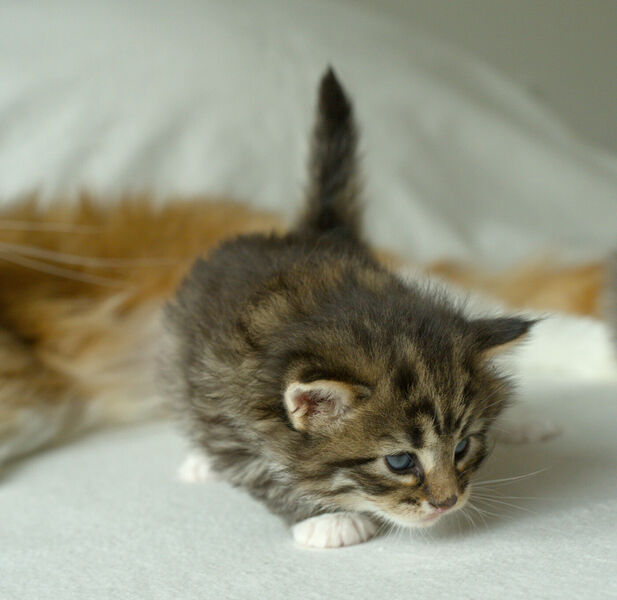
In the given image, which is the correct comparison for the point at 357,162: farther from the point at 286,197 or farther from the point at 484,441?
the point at 286,197

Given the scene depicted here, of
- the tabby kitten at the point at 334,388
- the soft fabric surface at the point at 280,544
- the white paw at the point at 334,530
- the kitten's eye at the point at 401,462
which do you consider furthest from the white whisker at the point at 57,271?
the kitten's eye at the point at 401,462

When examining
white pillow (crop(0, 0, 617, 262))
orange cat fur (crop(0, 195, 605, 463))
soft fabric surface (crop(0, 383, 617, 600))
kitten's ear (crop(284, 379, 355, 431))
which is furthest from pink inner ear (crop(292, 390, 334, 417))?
white pillow (crop(0, 0, 617, 262))

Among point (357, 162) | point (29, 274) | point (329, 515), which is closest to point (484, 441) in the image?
point (329, 515)

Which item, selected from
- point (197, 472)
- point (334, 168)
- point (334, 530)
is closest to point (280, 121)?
point (334, 168)

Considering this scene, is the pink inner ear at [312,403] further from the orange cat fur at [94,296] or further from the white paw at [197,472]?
the orange cat fur at [94,296]

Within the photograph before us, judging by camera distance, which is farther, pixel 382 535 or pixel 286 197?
pixel 286 197

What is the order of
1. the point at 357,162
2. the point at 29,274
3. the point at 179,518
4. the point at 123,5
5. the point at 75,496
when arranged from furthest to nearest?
Answer: the point at 123,5, the point at 29,274, the point at 357,162, the point at 75,496, the point at 179,518

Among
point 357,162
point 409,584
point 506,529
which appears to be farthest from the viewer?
point 357,162

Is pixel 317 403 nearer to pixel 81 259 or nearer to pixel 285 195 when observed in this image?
pixel 81 259
